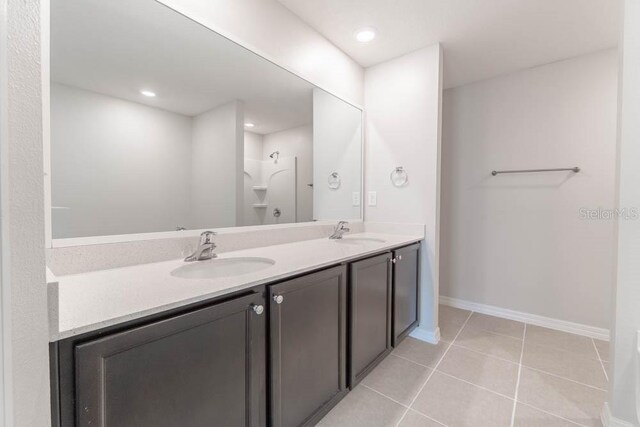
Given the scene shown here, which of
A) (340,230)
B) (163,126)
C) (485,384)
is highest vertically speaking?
(163,126)

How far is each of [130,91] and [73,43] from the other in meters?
0.21

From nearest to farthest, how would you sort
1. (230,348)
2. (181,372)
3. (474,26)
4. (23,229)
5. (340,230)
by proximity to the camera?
1. (23,229)
2. (181,372)
3. (230,348)
4. (474,26)
5. (340,230)

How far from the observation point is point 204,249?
124 cm

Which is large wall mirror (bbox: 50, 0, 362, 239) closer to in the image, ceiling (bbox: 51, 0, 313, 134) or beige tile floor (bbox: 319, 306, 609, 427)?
ceiling (bbox: 51, 0, 313, 134)

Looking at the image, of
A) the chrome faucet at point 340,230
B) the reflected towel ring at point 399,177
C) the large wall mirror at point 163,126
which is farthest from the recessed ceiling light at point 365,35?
the chrome faucet at point 340,230

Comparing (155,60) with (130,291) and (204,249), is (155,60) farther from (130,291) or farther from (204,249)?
(130,291)

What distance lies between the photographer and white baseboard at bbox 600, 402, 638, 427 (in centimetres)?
121

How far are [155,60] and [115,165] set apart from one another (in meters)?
0.51

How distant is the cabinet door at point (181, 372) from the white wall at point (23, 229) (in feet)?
0.25

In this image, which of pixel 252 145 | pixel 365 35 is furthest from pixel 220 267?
pixel 365 35

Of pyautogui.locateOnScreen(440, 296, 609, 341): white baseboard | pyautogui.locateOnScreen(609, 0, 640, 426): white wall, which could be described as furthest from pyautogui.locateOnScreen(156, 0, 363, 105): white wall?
pyautogui.locateOnScreen(440, 296, 609, 341): white baseboard

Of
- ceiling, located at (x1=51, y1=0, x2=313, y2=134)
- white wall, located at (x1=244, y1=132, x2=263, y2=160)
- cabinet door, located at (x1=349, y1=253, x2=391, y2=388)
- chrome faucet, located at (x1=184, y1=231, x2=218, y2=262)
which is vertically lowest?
cabinet door, located at (x1=349, y1=253, x2=391, y2=388)

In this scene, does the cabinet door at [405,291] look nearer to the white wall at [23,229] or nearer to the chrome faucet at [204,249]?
the chrome faucet at [204,249]

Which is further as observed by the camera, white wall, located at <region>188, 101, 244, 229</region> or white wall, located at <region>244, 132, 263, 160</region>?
white wall, located at <region>244, 132, 263, 160</region>
